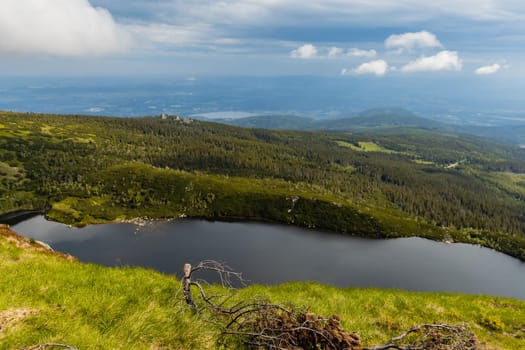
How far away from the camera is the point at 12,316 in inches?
313

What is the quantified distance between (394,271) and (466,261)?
5406 centimetres

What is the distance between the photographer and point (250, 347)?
814 cm

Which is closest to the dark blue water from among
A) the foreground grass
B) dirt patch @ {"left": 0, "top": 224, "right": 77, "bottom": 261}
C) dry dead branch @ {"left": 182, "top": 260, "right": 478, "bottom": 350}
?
dirt patch @ {"left": 0, "top": 224, "right": 77, "bottom": 261}

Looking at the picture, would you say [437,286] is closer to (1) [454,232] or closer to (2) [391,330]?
(1) [454,232]

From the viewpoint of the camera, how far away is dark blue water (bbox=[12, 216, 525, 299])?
122125mm

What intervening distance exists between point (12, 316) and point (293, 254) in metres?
139

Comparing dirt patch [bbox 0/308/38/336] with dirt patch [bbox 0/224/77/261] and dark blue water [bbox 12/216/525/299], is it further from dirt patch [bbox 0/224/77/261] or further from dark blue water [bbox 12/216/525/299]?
dark blue water [bbox 12/216/525/299]

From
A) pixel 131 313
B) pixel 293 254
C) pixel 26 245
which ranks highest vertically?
pixel 131 313

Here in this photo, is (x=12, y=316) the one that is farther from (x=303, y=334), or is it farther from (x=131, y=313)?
(x=303, y=334)

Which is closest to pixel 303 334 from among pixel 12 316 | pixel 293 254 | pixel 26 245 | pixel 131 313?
pixel 131 313

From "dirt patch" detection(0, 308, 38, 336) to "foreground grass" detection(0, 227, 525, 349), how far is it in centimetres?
2

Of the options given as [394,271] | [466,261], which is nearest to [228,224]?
[394,271]

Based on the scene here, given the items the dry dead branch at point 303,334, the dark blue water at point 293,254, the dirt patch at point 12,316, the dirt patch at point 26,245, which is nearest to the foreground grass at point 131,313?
the dirt patch at point 12,316

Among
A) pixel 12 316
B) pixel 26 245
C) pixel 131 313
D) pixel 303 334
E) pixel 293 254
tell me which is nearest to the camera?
pixel 303 334
